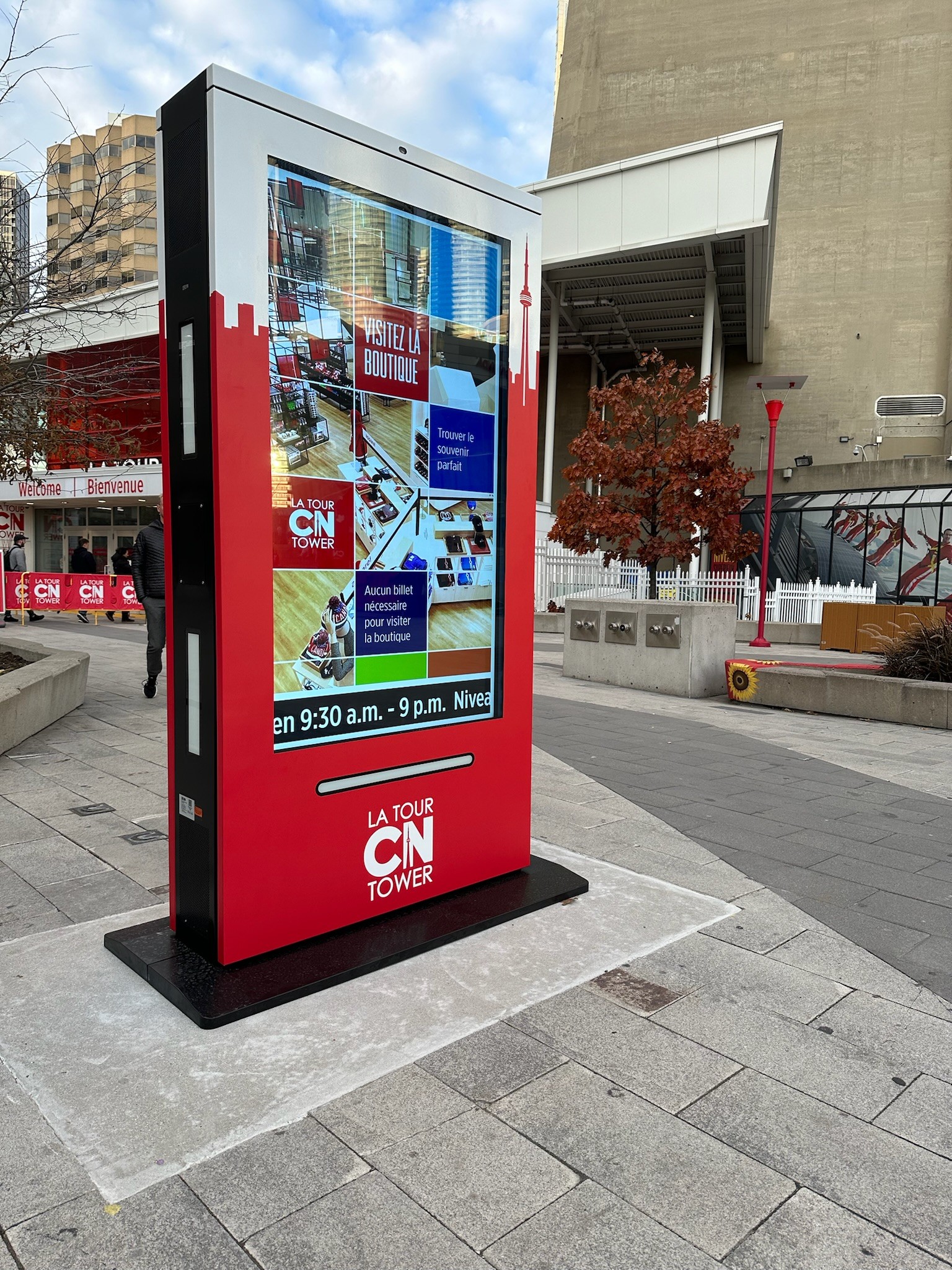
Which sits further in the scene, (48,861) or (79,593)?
(79,593)

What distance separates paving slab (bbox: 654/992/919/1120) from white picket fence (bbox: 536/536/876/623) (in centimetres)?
1877

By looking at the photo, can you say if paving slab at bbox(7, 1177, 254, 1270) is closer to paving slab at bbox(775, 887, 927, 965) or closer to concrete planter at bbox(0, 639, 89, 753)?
paving slab at bbox(775, 887, 927, 965)

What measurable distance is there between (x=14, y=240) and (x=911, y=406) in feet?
108

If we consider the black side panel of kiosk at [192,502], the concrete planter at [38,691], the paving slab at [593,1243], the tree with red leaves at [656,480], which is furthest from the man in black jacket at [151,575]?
the tree with red leaves at [656,480]

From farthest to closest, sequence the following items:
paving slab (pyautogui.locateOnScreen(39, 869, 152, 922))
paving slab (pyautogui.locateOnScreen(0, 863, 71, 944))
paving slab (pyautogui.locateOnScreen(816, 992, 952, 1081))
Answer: paving slab (pyautogui.locateOnScreen(39, 869, 152, 922)), paving slab (pyautogui.locateOnScreen(0, 863, 71, 944)), paving slab (pyautogui.locateOnScreen(816, 992, 952, 1081))

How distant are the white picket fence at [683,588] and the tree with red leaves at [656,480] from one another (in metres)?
1.43

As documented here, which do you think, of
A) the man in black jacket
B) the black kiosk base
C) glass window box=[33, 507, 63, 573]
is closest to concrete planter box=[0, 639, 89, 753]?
the man in black jacket

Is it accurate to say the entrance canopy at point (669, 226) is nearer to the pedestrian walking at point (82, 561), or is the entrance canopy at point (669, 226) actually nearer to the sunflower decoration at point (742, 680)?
the pedestrian walking at point (82, 561)

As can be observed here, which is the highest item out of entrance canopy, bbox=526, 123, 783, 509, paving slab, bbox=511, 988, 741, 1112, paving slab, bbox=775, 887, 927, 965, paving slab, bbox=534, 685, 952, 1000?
entrance canopy, bbox=526, 123, 783, 509

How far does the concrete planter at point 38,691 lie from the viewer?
7.05 meters

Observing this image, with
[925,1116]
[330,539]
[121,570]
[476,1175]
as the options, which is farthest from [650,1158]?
[121,570]

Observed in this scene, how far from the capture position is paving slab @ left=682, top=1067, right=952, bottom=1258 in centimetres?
210

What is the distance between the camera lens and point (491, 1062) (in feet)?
8.90

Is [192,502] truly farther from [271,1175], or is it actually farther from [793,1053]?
[793,1053]
